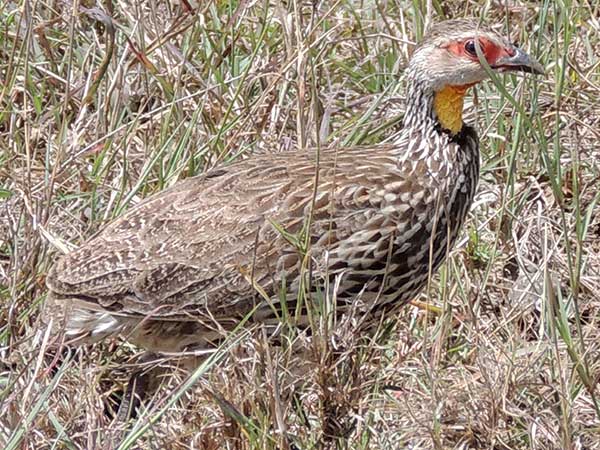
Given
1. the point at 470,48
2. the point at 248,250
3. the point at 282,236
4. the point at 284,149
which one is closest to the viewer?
the point at 282,236

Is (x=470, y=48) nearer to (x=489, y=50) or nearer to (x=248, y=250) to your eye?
(x=489, y=50)

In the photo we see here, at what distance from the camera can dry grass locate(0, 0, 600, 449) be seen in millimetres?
4016

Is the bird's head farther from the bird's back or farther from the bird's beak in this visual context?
the bird's back

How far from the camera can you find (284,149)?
18.2 ft

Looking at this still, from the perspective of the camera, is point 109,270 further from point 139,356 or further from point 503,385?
point 503,385

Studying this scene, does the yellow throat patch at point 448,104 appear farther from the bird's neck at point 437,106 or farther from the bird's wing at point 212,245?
the bird's wing at point 212,245

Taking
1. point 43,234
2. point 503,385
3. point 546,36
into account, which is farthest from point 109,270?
point 546,36

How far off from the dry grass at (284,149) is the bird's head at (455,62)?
0.13 metres

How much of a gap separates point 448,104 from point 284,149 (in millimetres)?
833

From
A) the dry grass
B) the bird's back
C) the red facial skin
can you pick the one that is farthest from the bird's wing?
the red facial skin

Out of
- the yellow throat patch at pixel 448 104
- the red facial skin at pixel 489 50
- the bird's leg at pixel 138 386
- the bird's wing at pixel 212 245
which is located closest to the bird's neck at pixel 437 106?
the yellow throat patch at pixel 448 104

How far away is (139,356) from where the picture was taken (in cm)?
498

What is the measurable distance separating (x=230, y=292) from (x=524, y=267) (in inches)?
35.8

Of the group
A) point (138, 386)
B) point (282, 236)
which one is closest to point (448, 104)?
point (282, 236)
